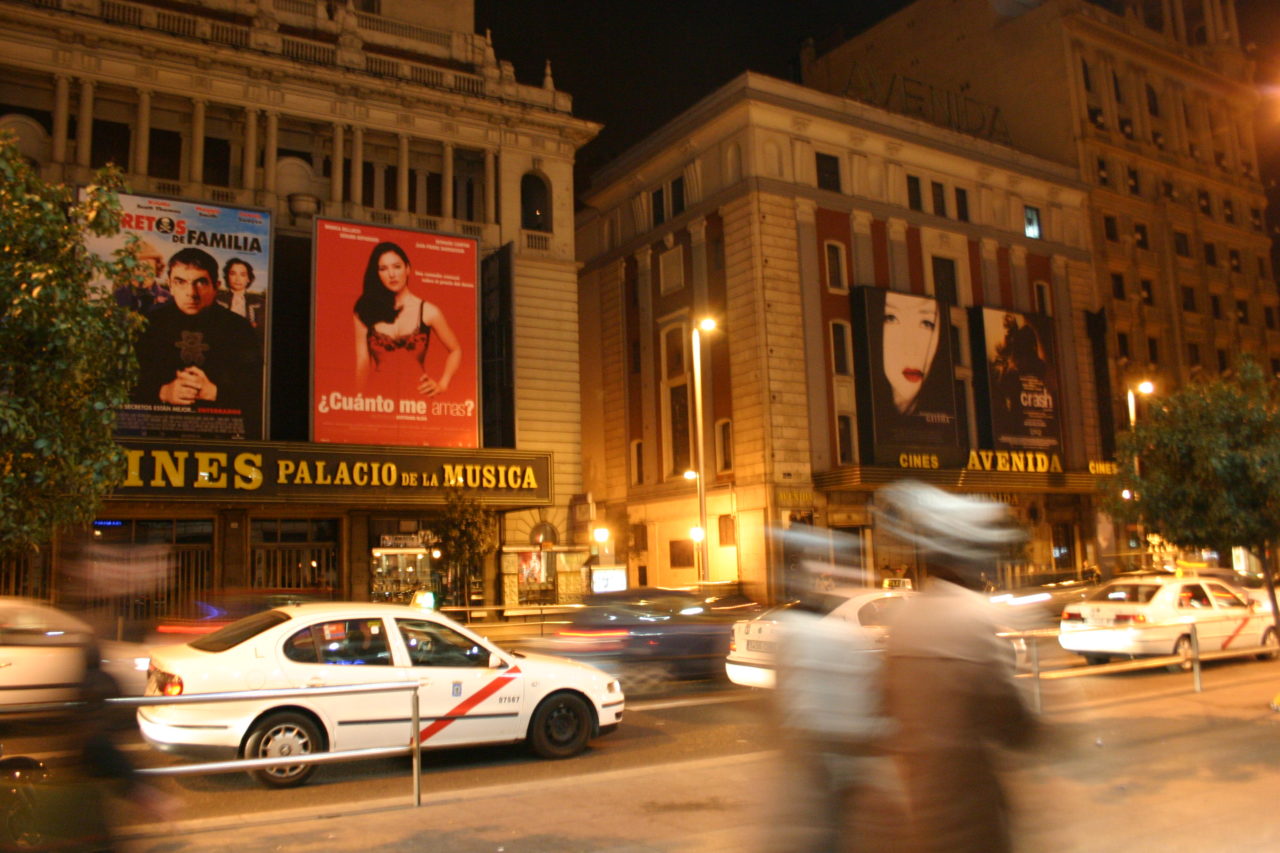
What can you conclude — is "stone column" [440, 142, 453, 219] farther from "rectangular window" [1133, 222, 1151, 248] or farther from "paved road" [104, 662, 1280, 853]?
"rectangular window" [1133, 222, 1151, 248]

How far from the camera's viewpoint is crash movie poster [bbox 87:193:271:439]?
27266 mm

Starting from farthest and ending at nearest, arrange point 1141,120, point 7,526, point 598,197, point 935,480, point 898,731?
point 1141,120 < point 598,197 < point 935,480 < point 7,526 < point 898,731

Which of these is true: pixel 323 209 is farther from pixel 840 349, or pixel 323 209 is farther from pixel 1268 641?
pixel 1268 641

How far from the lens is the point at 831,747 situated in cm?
299

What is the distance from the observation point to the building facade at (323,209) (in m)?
28.9

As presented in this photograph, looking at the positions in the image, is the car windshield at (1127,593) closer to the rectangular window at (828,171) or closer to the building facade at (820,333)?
the building facade at (820,333)

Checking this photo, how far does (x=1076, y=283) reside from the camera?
46656 millimetres

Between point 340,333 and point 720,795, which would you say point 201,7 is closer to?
point 340,333

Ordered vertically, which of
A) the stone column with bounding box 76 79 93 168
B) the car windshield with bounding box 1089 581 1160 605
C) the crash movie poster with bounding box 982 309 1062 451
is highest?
the stone column with bounding box 76 79 93 168

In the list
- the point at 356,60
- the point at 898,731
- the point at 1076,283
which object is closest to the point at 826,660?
the point at 898,731

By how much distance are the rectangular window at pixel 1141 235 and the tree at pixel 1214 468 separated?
34.0m

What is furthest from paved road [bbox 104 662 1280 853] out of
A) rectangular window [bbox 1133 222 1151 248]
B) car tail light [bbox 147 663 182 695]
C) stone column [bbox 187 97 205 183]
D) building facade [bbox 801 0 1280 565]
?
rectangular window [bbox 1133 222 1151 248]

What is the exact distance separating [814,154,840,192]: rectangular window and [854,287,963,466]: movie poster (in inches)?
174

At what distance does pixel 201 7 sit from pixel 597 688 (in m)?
30.2
